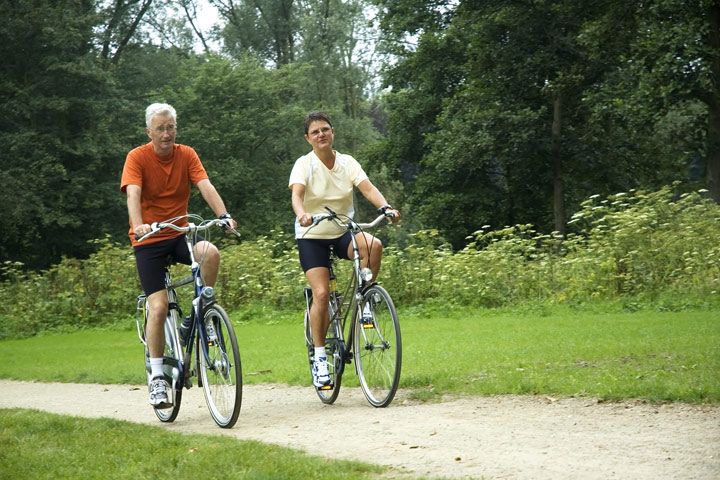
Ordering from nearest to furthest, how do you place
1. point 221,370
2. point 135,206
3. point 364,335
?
point 221,370
point 135,206
point 364,335

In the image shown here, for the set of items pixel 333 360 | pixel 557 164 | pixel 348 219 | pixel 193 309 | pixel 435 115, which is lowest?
pixel 333 360

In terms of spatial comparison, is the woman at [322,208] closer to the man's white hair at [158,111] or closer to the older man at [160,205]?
the older man at [160,205]

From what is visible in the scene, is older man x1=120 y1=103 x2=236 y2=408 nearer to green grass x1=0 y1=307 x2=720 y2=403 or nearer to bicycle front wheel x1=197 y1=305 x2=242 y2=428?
bicycle front wheel x1=197 y1=305 x2=242 y2=428

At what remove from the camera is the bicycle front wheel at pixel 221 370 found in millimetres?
7324

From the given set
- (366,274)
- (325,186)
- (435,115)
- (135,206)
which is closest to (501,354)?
(366,274)

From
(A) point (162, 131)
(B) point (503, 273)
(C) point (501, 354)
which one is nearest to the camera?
(A) point (162, 131)

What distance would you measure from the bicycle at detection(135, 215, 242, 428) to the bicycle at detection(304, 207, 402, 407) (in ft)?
2.89

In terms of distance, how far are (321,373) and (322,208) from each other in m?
1.24

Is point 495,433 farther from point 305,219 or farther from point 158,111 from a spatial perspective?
point 158,111

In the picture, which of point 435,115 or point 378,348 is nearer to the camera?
point 378,348

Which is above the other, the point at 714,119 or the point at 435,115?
the point at 435,115

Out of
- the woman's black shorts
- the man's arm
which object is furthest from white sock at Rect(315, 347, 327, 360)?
the man's arm

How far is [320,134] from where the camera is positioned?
8.05 meters

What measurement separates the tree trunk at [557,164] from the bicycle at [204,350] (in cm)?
2721
